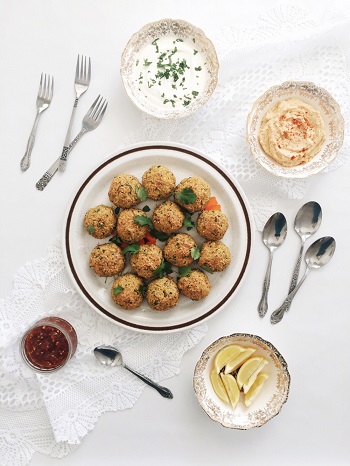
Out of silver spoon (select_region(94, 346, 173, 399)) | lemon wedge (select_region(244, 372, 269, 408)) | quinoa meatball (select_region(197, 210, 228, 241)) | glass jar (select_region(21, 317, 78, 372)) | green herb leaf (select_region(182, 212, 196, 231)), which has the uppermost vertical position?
Answer: quinoa meatball (select_region(197, 210, 228, 241))

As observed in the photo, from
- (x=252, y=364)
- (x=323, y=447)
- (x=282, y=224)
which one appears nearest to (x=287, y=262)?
(x=282, y=224)

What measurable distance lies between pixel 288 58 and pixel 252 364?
150cm

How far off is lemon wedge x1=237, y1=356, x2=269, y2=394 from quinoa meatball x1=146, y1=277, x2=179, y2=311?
450 mm

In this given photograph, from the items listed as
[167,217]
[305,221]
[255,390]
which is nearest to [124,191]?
[167,217]

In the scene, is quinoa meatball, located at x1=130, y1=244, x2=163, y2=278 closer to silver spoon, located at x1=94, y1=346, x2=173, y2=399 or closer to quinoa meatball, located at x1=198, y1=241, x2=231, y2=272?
quinoa meatball, located at x1=198, y1=241, x2=231, y2=272

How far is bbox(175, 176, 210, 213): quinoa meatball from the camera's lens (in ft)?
7.69

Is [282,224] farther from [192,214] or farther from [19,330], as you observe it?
[19,330]

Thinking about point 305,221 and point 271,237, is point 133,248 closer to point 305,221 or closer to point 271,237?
point 271,237

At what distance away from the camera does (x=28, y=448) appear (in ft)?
8.25

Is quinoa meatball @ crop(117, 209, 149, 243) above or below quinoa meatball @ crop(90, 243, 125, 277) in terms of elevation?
above

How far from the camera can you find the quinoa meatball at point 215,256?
237cm

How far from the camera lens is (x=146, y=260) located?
7.70 ft

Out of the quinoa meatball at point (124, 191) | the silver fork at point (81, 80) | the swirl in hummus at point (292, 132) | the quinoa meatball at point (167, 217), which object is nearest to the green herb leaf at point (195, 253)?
the quinoa meatball at point (167, 217)

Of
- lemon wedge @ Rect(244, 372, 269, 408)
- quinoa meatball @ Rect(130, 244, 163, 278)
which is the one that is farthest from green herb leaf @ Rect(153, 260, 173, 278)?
lemon wedge @ Rect(244, 372, 269, 408)
